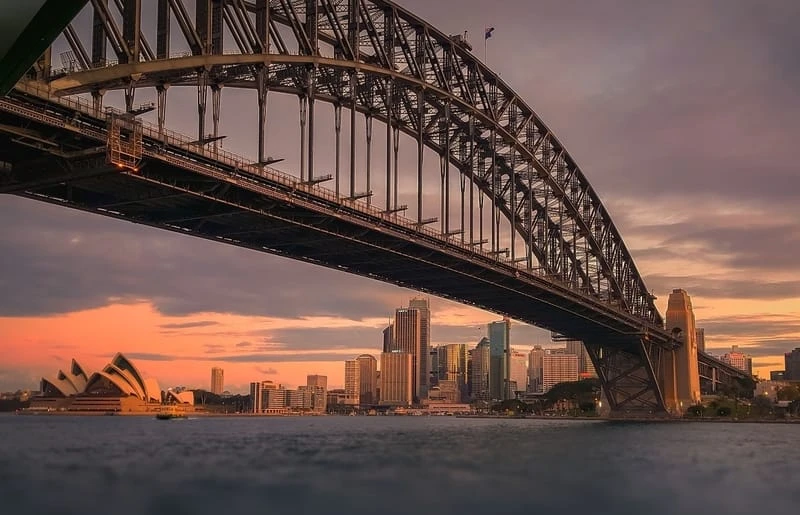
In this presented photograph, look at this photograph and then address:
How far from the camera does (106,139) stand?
39.6 meters

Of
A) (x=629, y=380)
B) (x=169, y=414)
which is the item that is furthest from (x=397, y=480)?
(x=169, y=414)

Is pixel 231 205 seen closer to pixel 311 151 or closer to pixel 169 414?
pixel 311 151

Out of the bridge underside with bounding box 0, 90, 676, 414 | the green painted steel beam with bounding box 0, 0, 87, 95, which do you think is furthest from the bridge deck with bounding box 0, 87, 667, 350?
the green painted steel beam with bounding box 0, 0, 87, 95

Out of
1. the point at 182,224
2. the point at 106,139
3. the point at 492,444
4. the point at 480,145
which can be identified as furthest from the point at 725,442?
the point at 106,139

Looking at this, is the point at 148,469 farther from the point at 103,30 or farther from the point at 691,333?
the point at 691,333

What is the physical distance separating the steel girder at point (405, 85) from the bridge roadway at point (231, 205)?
2.25 m

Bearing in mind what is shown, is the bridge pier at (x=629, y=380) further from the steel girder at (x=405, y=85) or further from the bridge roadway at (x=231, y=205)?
the bridge roadway at (x=231, y=205)

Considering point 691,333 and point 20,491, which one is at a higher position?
point 691,333

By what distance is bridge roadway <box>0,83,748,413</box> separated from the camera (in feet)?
130

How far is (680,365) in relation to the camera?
134125 mm

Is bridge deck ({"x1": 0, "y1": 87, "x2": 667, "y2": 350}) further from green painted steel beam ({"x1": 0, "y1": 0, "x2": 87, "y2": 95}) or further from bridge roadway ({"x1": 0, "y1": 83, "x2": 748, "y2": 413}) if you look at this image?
green painted steel beam ({"x1": 0, "y1": 0, "x2": 87, "y2": 95})

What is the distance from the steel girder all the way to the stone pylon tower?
622 centimetres

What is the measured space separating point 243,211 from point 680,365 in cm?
9859

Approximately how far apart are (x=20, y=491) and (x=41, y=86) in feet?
52.3
